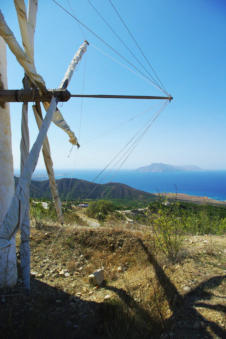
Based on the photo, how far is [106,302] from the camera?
114 inches

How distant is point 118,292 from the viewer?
323cm

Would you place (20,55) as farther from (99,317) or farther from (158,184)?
(158,184)

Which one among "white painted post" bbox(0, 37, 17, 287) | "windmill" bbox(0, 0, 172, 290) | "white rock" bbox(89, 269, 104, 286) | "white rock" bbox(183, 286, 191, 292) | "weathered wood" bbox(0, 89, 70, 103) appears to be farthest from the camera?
"white rock" bbox(89, 269, 104, 286)

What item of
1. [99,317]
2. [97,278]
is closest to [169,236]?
[97,278]

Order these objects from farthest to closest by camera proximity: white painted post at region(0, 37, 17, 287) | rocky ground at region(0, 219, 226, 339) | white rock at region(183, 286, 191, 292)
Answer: white rock at region(183, 286, 191, 292)
white painted post at region(0, 37, 17, 287)
rocky ground at region(0, 219, 226, 339)

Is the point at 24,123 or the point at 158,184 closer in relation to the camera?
the point at 24,123

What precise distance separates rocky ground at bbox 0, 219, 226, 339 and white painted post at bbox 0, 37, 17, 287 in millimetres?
248

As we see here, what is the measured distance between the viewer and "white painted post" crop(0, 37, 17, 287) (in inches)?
107

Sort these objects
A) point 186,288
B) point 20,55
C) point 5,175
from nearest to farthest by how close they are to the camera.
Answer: point 20,55
point 5,175
point 186,288

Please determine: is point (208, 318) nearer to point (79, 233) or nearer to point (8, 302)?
point (8, 302)

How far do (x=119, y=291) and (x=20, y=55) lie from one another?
4.02m

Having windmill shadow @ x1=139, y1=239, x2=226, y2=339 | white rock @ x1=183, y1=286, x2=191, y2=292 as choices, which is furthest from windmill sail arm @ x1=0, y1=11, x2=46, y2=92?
white rock @ x1=183, y1=286, x2=191, y2=292

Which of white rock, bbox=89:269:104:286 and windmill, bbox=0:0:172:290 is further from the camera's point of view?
white rock, bbox=89:269:104:286

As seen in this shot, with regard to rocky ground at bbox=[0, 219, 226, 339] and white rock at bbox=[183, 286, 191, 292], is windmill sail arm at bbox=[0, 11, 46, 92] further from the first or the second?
white rock at bbox=[183, 286, 191, 292]
